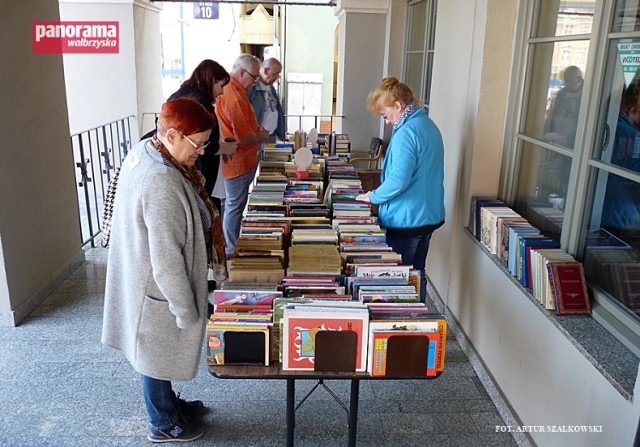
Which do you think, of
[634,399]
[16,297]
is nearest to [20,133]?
[16,297]

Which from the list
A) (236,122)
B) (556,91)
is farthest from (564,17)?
(236,122)

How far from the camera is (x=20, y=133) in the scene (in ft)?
12.0

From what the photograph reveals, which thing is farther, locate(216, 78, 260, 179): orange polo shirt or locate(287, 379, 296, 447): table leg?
locate(216, 78, 260, 179): orange polo shirt

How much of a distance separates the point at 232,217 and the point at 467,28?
2348 mm

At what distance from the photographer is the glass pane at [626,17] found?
6.75 feet

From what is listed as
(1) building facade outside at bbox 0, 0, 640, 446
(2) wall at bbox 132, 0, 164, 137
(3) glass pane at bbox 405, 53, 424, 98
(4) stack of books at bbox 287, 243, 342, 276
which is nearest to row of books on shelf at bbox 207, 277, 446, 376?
(4) stack of books at bbox 287, 243, 342, 276

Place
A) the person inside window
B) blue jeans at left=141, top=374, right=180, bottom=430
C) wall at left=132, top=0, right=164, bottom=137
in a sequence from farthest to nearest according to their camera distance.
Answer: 1. wall at left=132, top=0, right=164, bottom=137
2. the person inside window
3. blue jeans at left=141, top=374, right=180, bottom=430

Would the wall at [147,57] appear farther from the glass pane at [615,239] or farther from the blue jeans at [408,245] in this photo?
the glass pane at [615,239]

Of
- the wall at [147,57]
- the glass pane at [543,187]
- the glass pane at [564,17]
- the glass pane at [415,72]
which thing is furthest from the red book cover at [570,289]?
the wall at [147,57]

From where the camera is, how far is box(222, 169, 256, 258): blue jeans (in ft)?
14.6

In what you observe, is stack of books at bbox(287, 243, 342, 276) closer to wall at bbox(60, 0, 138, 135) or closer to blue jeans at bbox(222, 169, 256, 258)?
blue jeans at bbox(222, 169, 256, 258)

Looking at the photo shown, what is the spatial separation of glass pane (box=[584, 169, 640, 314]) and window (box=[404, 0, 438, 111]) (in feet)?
10.3

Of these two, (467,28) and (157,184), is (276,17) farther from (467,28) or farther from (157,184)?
(157,184)

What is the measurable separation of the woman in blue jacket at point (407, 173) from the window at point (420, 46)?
2379mm
